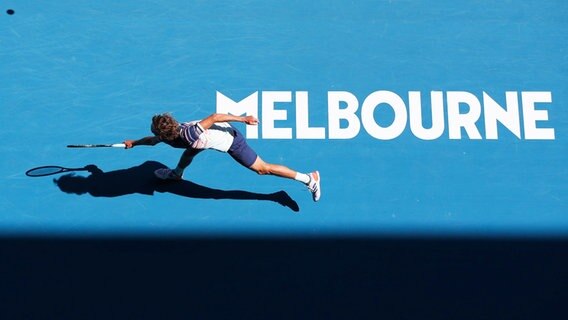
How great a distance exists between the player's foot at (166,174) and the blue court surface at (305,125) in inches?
6.1

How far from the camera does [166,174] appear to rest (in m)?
9.20

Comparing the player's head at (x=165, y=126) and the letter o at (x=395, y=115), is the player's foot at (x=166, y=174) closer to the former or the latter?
the player's head at (x=165, y=126)

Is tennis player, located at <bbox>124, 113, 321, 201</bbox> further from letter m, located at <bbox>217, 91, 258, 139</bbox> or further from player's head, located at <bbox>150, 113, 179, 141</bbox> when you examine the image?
letter m, located at <bbox>217, 91, 258, 139</bbox>

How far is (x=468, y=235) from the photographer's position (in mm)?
8922

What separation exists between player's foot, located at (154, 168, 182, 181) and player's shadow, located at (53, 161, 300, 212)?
0.38ft

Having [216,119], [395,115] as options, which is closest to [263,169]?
[216,119]

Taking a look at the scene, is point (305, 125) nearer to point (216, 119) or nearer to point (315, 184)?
point (315, 184)

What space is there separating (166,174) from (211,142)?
4.03 ft

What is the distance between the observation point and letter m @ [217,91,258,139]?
9.86m
